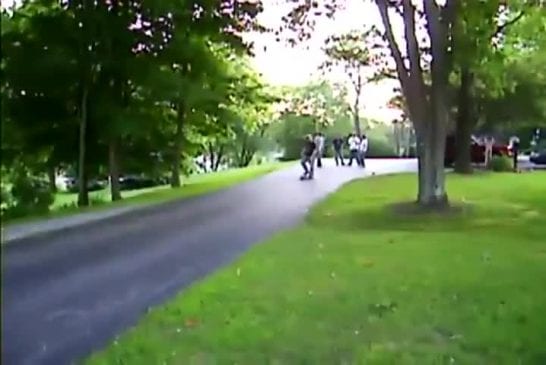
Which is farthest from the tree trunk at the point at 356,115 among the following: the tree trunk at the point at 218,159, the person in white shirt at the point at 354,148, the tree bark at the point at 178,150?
the tree bark at the point at 178,150

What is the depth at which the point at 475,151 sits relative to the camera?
3722 cm

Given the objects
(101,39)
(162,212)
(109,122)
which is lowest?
(162,212)

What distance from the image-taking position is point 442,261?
9.75m

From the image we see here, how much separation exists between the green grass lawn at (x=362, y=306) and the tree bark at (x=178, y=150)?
34.3 ft

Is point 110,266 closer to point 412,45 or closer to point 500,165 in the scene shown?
point 412,45

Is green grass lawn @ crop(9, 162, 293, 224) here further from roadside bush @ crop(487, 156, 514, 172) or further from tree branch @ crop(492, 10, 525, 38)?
roadside bush @ crop(487, 156, 514, 172)

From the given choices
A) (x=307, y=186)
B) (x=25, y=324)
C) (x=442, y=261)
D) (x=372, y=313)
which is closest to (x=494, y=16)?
(x=307, y=186)

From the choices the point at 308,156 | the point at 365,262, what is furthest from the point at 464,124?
the point at 365,262

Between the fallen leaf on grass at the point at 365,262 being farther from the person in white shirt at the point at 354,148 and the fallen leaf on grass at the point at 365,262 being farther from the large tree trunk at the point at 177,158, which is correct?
the person in white shirt at the point at 354,148

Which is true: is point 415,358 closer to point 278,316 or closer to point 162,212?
point 278,316

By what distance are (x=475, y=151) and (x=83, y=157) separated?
21.4 m

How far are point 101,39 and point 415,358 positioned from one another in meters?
14.9

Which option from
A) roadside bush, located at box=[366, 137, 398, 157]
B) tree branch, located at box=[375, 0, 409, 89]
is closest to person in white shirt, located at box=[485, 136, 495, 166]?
roadside bush, located at box=[366, 137, 398, 157]

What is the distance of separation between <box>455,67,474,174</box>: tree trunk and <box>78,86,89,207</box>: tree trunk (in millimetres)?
13741
